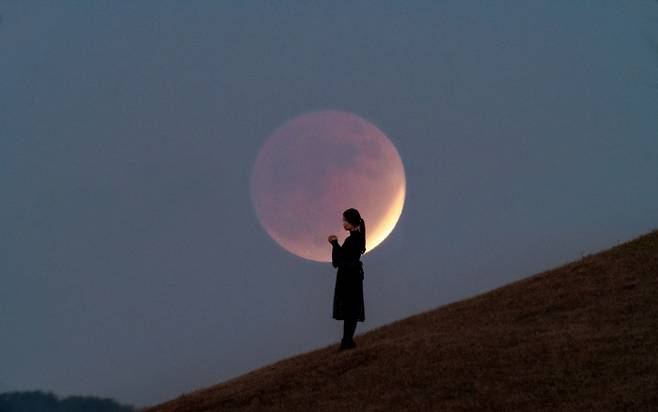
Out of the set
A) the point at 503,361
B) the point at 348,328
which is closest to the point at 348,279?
the point at 348,328

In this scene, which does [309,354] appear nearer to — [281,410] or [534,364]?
[281,410]

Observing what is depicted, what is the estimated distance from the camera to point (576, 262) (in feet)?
84.4

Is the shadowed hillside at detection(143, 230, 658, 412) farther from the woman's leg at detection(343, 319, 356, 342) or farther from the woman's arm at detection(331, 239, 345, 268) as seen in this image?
the woman's arm at detection(331, 239, 345, 268)

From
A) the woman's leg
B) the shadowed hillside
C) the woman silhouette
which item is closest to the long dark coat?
the woman silhouette

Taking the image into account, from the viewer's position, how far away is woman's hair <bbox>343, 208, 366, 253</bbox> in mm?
19641

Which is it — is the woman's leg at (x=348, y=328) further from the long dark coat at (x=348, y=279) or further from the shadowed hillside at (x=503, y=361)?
the shadowed hillside at (x=503, y=361)

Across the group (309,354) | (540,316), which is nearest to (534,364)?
(540,316)

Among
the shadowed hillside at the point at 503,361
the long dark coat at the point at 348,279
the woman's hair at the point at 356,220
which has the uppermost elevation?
the woman's hair at the point at 356,220

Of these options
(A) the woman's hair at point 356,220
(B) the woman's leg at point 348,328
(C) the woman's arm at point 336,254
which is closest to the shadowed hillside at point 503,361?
(B) the woman's leg at point 348,328

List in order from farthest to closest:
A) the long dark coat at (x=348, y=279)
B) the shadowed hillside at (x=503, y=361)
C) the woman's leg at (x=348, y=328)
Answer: the woman's leg at (x=348, y=328), the long dark coat at (x=348, y=279), the shadowed hillside at (x=503, y=361)

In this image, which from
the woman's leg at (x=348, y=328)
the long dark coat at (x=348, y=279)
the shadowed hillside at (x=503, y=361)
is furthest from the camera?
the woman's leg at (x=348, y=328)

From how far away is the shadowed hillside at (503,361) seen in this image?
13508 millimetres

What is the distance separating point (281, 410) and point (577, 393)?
18.6 ft

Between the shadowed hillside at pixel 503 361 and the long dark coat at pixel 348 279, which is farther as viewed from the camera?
the long dark coat at pixel 348 279
